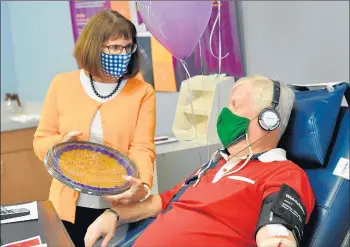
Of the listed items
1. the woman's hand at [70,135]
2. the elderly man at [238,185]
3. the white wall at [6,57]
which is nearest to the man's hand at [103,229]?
the elderly man at [238,185]

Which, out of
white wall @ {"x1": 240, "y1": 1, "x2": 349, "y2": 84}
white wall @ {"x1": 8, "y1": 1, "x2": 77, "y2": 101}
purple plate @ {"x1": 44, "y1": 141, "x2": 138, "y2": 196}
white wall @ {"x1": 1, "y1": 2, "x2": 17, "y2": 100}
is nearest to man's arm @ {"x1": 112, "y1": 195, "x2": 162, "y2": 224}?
purple plate @ {"x1": 44, "y1": 141, "x2": 138, "y2": 196}

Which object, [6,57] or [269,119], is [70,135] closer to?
[269,119]

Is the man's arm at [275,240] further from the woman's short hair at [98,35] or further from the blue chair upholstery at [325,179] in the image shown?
the woman's short hair at [98,35]

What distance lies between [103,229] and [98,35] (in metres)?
0.58

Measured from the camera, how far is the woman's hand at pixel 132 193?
147 cm

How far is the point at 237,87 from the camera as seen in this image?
58.3 inches

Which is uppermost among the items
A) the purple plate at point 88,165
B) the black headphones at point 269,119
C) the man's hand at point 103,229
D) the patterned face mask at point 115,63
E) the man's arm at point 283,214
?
the patterned face mask at point 115,63

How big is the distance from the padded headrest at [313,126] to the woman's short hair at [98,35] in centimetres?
56

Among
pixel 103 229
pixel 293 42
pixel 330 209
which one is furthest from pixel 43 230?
pixel 293 42

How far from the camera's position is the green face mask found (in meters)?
1.42

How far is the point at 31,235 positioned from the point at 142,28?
0.84m

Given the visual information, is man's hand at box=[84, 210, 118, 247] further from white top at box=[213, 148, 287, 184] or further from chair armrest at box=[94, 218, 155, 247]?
white top at box=[213, 148, 287, 184]

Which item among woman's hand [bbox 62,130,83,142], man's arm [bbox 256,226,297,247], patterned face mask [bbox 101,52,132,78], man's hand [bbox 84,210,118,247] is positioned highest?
patterned face mask [bbox 101,52,132,78]

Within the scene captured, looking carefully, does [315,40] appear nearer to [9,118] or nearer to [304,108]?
[304,108]
